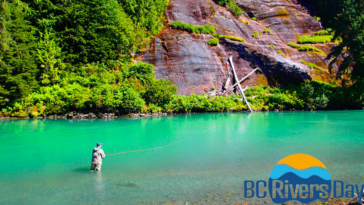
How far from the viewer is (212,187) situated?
651 centimetres

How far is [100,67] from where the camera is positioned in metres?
27.2

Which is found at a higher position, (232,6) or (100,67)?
(232,6)

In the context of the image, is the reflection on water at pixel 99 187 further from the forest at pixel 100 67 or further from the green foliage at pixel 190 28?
the green foliage at pixel 190 28

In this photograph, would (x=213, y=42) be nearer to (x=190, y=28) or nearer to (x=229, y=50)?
(x=229, y=50)

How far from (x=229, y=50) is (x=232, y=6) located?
1234cm

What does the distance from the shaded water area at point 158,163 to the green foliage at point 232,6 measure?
1368 inches

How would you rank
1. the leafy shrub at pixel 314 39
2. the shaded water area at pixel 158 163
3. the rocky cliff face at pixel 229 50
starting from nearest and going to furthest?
the shaded water area at pixel 158 163 < the rocky cliff face at pixel 229 50 < the leafy shrub at pixel 314 39

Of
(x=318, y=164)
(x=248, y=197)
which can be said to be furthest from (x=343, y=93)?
(x=248, y=197)

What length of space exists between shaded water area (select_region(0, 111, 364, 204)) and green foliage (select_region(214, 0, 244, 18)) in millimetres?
34743

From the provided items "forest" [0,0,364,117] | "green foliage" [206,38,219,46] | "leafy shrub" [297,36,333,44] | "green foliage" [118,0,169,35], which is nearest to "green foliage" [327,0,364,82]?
"forest" [0,0,364,117]

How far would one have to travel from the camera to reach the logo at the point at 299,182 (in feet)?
19.3

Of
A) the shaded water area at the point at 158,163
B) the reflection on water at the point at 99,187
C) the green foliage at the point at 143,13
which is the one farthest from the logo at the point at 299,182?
the green foliage at the point at 143,13

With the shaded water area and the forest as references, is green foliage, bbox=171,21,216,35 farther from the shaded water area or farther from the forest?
the shaded water area

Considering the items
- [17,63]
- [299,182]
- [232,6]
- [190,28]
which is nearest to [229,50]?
[190,28]
